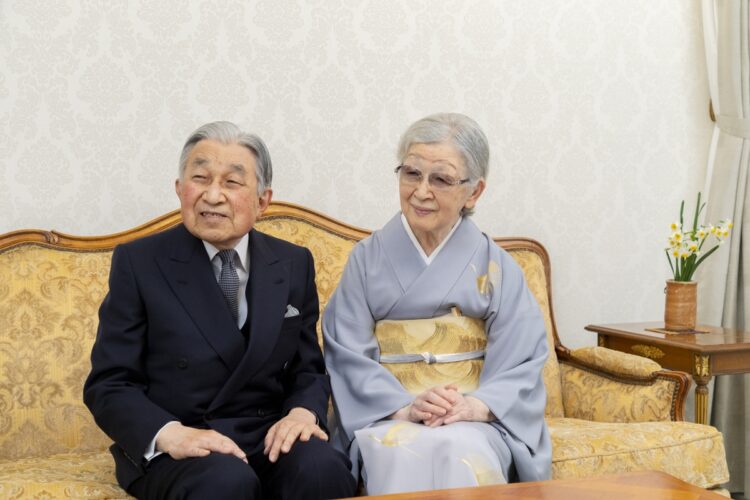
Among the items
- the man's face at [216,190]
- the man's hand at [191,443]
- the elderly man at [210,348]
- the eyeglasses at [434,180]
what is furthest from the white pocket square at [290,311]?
the eyeglasses at [434,180]

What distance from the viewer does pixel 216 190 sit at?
201 cm

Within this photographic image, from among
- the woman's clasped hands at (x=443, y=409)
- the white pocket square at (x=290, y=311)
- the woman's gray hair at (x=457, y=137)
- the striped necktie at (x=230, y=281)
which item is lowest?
the woman's clasped hands at (x=443, y=409)

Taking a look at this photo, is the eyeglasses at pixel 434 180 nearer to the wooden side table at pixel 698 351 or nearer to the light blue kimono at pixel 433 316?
the light blue kimono at pixel 433 316

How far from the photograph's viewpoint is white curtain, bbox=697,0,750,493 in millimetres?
3611

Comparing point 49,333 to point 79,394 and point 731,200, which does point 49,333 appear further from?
point 731,200

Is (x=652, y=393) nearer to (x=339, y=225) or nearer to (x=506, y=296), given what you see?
(x=506, y=296)

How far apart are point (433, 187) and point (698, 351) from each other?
1293 millimetres

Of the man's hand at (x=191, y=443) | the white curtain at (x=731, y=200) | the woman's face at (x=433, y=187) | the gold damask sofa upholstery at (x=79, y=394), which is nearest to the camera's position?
the man's hand at (x=191, y=443)

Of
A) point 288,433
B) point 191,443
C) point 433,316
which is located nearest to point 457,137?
point 433,316

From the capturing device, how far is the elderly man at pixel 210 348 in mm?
1893

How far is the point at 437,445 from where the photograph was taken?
6.66ft

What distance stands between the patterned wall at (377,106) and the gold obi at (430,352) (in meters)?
0.99

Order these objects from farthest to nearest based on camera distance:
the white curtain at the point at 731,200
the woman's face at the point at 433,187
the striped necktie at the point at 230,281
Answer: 1. the white curtain at the point at 731,200
2. the woman's face at the point at 433,187
3. the striped necktie at the point at 230,281

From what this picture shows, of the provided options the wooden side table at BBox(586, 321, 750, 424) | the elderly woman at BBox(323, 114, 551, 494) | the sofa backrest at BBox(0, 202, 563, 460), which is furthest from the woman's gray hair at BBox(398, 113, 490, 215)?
the wooden side table at BBox(586, 321, 750, 424)
